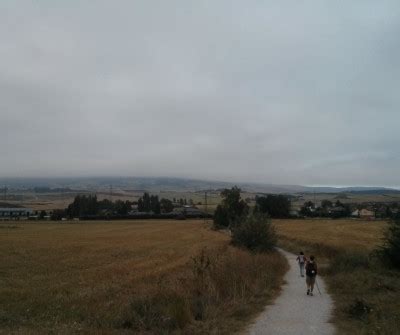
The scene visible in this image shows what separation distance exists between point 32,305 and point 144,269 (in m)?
12.2

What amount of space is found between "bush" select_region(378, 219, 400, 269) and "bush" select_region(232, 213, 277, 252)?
16.2 metres

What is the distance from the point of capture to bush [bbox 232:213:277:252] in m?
43.8

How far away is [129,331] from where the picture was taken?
12758 millimetres

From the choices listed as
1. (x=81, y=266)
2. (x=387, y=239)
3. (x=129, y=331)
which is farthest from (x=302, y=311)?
(x=81, y=266)

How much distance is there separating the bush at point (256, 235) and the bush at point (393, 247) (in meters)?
16.2

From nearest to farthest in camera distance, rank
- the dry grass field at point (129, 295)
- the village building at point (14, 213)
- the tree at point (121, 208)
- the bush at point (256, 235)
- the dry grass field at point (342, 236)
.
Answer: the dry grass field at point (129, 295)
the bush at point (256, 235)
the dry grass field at point (342, 236)
the tree at point (121, 208)
the village building at point (14, 213)

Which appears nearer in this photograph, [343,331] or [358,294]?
[343,331]

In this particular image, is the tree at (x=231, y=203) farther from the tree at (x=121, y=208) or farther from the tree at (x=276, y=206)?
the tree at (x=121, y=208)

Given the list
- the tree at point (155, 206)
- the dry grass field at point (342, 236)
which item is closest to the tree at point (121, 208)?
the tree at point (155, 206)

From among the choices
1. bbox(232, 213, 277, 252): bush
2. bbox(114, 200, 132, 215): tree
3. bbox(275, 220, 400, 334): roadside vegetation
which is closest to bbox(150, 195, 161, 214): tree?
bbox(114, 200, 132, 215): tree

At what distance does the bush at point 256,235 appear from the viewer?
43812mm

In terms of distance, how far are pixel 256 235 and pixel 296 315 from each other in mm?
28041

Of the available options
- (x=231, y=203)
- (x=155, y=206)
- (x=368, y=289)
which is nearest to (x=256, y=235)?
(x=368, y=289)

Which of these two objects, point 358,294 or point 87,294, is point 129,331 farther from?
point 358,294
